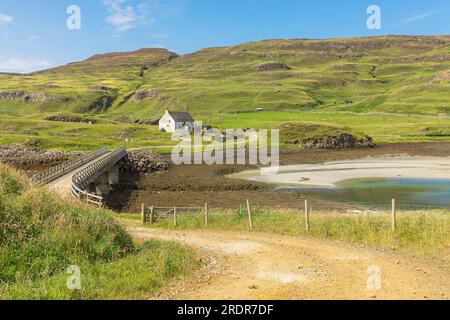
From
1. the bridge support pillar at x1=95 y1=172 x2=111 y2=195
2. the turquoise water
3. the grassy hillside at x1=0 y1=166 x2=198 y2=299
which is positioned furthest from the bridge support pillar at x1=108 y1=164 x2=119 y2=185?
the grassy hillside at x1=0 y1=166 x2=198 y2=299

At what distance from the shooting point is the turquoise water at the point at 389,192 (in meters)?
45.8

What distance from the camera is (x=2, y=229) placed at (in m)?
14.8

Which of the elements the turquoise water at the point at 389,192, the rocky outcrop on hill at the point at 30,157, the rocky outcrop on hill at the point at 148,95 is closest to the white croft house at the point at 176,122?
the rocky outcrop on hill at the point at 30,157

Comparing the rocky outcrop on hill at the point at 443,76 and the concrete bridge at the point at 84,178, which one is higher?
the rocky outcrop on hill at the point at 443,76

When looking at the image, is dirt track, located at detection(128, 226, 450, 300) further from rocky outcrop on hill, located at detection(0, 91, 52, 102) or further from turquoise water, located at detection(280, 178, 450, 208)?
rocky outcrop on hill, located at detection(0, 91, 52, 102)

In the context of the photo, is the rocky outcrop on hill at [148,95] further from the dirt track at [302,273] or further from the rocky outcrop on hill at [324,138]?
the dirt track at [302,273]

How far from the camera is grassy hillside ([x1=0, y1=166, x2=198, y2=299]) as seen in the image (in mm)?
12617

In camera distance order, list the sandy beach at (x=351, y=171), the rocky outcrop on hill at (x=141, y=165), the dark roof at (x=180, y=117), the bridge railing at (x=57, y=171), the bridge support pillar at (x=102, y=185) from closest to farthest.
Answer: the bridge railing at (x=57, y=171) → the bridge support pillar at (x=102, y=185) → the sandy beach at (x=351, y=171) → the rocky outcrop on hill at (x=141, y=165) → the dark roof at (x=180, y=117)

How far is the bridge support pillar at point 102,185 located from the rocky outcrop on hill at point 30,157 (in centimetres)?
2156

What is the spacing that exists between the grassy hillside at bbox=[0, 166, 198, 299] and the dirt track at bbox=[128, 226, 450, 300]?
1.16 metres

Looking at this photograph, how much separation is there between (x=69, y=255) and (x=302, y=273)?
8034 millimetres
